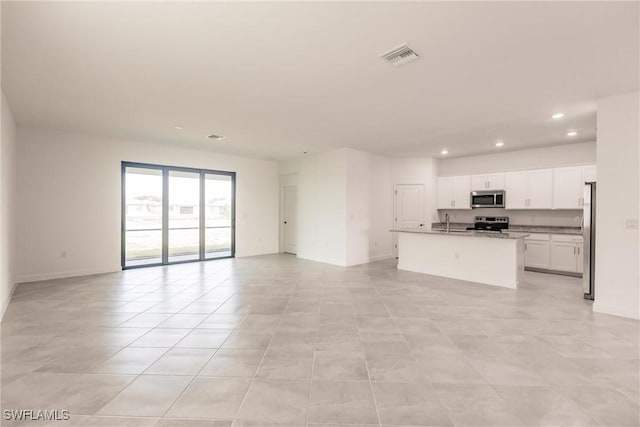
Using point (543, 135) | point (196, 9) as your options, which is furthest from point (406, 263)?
point (196, 9)

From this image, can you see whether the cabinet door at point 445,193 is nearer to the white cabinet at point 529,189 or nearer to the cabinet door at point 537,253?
the white cabinet at point 529,189

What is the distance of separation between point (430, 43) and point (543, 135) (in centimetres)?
462

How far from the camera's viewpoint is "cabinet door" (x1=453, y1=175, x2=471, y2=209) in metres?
7.55

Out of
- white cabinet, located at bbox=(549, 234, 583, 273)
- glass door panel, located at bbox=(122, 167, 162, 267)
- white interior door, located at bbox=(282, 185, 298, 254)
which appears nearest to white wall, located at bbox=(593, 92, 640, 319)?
white cabinet, located at bbox=(549, 234, 583, 273)

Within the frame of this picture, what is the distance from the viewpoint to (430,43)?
8.31 ft

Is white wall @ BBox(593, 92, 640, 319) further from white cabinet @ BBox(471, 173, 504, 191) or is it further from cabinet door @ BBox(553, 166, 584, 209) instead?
white cabinet @ BBox(471, 173, 504, 191)

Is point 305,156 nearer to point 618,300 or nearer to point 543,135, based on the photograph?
point 543,135

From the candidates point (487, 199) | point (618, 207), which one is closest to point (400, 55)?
point (618, 207)

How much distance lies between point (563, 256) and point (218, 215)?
26.7 feet

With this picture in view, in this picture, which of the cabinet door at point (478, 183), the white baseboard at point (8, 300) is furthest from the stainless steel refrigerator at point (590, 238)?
the white baseboard at point (8, 300)

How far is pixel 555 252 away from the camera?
6.05 metres

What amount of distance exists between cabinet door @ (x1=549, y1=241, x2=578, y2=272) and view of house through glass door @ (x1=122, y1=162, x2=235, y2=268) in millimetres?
7686

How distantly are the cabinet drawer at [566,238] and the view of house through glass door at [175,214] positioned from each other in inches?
304

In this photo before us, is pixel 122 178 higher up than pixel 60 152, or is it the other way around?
pixel 60 152
